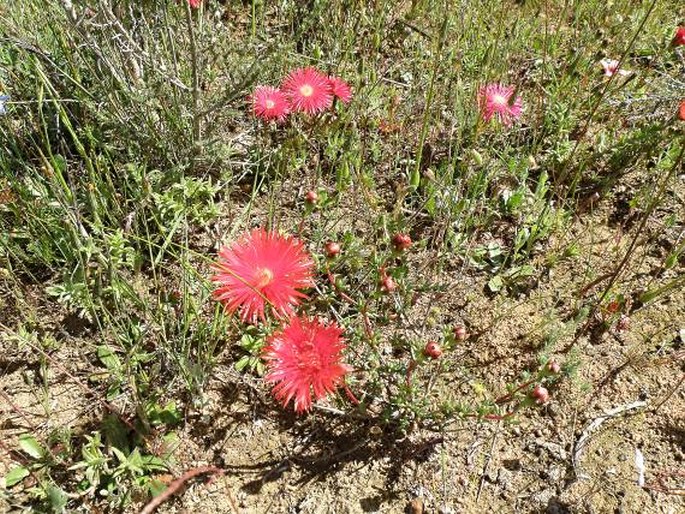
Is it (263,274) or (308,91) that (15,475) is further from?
(308,91)

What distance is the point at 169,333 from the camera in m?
1.89

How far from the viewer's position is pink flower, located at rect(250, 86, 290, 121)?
7.22 feet

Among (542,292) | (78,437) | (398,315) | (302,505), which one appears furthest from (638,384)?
(78,437)

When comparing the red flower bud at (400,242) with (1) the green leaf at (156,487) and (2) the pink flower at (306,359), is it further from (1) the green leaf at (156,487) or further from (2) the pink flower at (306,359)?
(1) the green leaf at (156,487)

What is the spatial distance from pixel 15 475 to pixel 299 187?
1395 millimetres

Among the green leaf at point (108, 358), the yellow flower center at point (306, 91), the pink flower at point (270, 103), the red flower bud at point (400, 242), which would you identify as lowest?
the green leaf at point (108, 358)

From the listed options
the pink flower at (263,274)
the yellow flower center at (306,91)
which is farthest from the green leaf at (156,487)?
the yellow flower center at (306,91)

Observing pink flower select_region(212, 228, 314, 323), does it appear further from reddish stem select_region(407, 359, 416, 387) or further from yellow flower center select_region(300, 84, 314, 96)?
yellow flower center select_region(300, 84, 314, 96)

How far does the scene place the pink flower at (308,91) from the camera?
223 centimetres

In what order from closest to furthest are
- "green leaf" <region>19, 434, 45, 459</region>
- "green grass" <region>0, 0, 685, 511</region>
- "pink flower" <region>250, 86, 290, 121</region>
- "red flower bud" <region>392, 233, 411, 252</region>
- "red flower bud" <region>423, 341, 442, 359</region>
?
"red flower bud" <region>423, 341, 442, 359</region> → "red flower bud" <region>392, 233, 411, 252</region> → "green leaf" <region>19, 434, 45, 459</region> → "green grass" <region>0, 0, 685, 511</region> → "pink flower" <region>250, 86, 290, 121</region>

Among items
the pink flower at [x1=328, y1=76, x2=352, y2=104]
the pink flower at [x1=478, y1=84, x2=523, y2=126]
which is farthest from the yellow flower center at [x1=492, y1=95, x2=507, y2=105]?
the pink flower at [x1=328, y1=76, x2=352, y2=104]

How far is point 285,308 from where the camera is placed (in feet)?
5.38

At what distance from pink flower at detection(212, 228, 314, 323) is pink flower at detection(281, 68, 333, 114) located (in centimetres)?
73

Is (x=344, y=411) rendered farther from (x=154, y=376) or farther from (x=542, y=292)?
(x=542, y=292)
